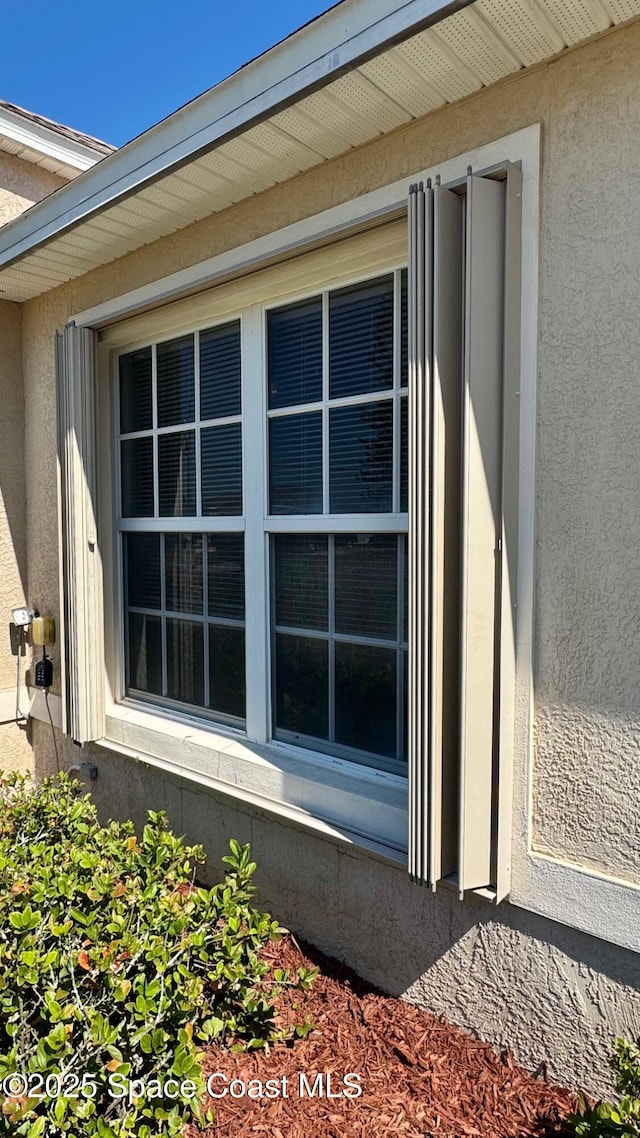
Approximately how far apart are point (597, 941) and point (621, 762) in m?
0.60

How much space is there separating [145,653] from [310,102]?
9.98ft

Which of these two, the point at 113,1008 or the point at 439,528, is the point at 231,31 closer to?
the point at 439,528

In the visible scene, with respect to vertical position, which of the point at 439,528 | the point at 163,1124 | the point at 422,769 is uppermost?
the point at 439,528

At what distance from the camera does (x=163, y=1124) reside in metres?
2.01

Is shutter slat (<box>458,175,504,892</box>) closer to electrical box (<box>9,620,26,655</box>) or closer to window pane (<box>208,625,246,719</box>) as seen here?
window pane (<box>208,625,246,719</box>)

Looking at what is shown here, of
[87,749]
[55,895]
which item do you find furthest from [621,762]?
[87,749]

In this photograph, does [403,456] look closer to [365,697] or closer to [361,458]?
[361,458]

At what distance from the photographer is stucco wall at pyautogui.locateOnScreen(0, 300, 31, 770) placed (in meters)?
4.77

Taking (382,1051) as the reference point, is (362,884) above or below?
above

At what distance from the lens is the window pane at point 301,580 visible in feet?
10.5

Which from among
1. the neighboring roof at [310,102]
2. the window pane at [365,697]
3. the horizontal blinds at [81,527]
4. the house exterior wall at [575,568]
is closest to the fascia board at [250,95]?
the neighboring roof at [310,102]

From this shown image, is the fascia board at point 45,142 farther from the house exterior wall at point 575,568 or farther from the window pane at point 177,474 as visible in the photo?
the house exterior wall at point 575,568

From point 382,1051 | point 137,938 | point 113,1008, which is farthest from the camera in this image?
point 382,1051

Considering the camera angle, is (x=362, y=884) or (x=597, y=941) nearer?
(x=597, y=941)
